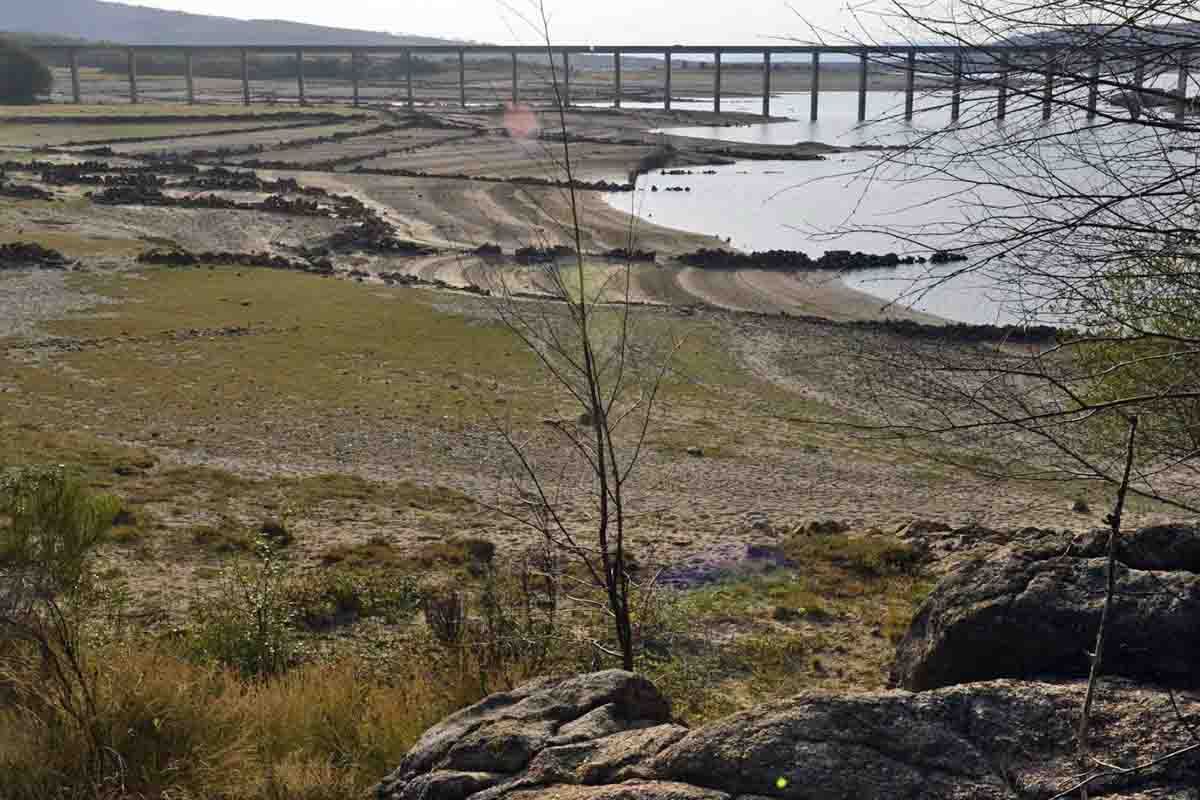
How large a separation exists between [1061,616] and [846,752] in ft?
7.01

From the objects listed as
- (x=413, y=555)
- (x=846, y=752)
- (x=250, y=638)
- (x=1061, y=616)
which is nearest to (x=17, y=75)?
(x=413, y=555)

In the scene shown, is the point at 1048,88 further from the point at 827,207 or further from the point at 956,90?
the point at 827,207

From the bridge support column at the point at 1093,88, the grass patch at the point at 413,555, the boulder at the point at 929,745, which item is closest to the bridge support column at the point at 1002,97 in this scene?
the bridge support column at the point at 1093,88

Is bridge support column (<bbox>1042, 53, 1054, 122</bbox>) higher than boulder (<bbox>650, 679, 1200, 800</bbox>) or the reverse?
higher

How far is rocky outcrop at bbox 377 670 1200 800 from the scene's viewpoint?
3.55 metres

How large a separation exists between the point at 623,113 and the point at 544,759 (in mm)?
114099

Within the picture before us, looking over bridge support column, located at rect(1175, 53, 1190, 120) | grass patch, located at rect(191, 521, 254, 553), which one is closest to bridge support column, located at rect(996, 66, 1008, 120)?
bridge support column, located at rect(1175, 53, 1190, 120)

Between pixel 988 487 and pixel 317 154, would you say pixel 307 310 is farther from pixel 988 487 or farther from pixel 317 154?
pixel 317 154

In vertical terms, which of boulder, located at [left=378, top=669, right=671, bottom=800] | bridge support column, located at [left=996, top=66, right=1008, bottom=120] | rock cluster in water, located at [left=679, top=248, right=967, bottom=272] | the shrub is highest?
bridge support column, located at [left=996, top=66, right=1008, bottom=120]

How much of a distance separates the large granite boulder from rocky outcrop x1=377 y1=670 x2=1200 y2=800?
37 centimetres

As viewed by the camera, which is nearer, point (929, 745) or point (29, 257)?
point (929, 745)

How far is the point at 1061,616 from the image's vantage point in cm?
532

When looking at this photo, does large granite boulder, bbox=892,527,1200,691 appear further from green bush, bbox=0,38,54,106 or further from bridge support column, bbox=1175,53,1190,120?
green bush, bbox=0,38,54,106

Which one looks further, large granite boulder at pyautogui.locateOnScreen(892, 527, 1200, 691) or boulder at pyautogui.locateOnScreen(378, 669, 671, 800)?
large granite boulder at pyautogui.locateOnScreen(892, 527, 1200, 691)
